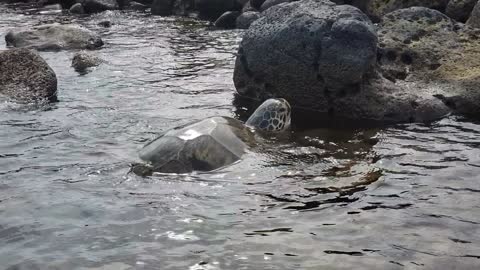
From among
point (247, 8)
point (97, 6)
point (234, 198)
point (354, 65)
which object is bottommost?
point (234, 198)

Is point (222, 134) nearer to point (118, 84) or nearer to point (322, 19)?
point (322, 19)

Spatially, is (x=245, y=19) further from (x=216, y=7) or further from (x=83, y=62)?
(x=83, y=62)

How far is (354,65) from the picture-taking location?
911cm

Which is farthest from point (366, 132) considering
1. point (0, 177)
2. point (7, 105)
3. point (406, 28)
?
point (7, 105)

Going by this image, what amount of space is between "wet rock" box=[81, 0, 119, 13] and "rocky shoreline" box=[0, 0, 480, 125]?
1346cm

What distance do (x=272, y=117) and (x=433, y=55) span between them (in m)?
3.35

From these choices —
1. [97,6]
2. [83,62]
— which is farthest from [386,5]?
[97,6]

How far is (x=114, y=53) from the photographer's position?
14.6 m

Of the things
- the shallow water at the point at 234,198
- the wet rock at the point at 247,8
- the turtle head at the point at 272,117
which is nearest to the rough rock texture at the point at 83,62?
the shallow water at the point at 234,198

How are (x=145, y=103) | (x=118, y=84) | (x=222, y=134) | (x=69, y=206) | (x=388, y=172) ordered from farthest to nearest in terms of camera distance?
(x=118, y=84) → (x=145, y=103) → (x=222, y=134) → (x=388, y=172) → (x=69, y=206)

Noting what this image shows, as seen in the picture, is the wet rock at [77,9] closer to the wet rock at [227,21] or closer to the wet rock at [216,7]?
the wet rock at [216,7]

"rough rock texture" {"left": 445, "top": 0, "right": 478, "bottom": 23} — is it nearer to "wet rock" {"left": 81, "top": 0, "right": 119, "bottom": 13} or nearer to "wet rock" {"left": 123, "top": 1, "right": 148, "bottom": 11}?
"wet rock" {"left": 123, "top": 1, "right": 148, "bottom": 11}

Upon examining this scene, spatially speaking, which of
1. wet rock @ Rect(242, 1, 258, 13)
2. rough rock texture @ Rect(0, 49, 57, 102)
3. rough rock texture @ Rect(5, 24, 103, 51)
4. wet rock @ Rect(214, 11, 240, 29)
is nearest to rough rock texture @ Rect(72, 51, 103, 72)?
rough rock texture @ Rect(0, 49, 57, 102)

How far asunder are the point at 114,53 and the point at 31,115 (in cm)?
547
